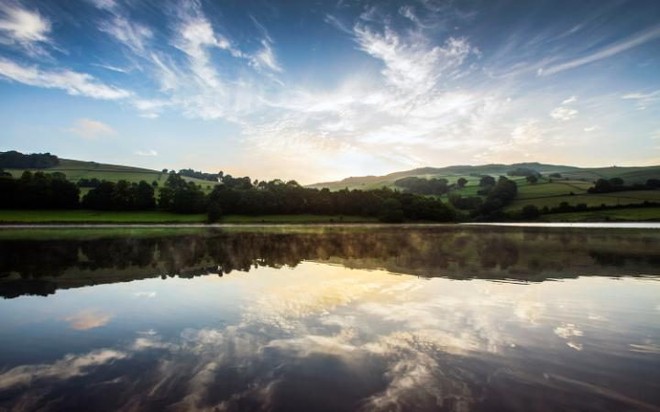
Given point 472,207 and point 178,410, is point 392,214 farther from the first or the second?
point 178,410

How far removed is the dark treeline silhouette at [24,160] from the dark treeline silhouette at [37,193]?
3797 inches

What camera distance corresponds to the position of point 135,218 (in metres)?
92.2

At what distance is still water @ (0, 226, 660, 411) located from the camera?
8555 mm

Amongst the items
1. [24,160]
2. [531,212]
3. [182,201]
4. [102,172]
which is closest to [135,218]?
[182,201]

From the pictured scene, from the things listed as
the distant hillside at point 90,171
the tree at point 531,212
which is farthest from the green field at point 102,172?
the tree at point 531,212

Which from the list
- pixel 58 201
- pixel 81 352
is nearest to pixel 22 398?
pixel 81 352

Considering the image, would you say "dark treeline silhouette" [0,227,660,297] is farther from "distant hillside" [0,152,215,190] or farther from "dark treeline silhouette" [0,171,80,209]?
"distant hillside" [0,152,215,190]

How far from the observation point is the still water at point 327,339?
337 inches

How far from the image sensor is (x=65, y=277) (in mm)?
23375

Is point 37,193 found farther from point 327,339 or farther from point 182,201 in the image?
point 327,339

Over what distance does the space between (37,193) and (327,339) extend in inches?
4027

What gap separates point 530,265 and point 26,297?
30.6 meters

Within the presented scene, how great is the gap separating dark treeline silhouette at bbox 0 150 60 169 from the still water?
182 meters

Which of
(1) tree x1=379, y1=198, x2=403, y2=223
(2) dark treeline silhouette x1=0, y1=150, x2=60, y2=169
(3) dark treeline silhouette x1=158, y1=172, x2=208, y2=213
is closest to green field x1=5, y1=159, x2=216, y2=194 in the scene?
(2) dark treeline silhouette x1=0, y1=150, x2=60, y2=169
